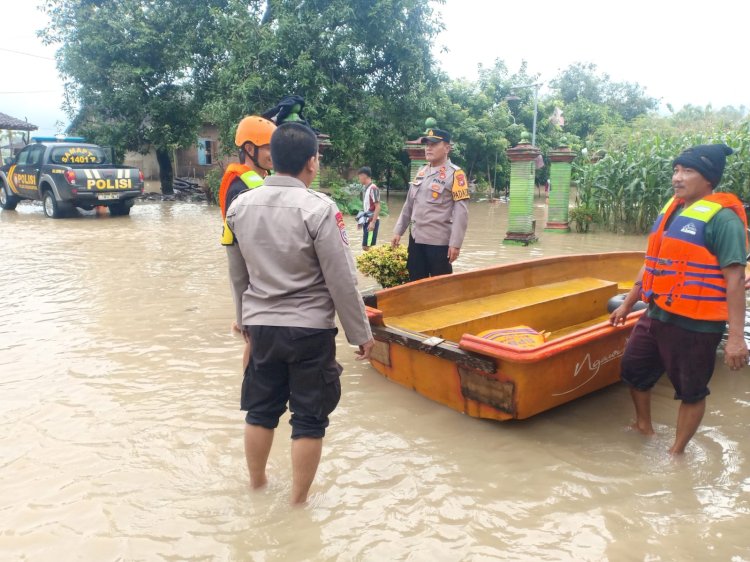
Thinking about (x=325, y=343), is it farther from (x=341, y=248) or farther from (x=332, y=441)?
(x=332, y=441)

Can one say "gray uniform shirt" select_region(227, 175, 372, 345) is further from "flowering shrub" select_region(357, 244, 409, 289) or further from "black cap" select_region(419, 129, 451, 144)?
"flowering shrub" select_region(357, 244, 409, 289)

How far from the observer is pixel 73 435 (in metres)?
3.31

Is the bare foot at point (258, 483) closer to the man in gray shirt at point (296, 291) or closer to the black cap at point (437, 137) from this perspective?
the man in gray shirt at point (296, 291)

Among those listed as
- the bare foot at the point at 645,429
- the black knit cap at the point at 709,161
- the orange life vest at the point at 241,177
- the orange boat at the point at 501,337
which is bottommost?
the bare foot at the point at 645,429

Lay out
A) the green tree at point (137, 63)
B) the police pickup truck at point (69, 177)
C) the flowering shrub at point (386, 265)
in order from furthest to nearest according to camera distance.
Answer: the green tree at point (137, 63), the police pickup truck at point (69, 177), the flowering shrub at point (386, 265)

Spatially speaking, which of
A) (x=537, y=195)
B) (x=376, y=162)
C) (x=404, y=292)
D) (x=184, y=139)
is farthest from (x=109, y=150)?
(x=537, y=195)

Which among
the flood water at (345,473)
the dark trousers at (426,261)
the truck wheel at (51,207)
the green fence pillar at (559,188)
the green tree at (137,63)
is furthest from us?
the green tree at (137,63)

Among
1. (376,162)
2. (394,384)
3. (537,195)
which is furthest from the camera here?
(537,195)

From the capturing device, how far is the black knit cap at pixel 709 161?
2.75m

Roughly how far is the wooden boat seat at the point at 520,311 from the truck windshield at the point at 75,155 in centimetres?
1306

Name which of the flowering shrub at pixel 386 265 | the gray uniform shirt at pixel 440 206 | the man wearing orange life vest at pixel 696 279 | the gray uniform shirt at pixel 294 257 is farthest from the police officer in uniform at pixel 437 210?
the gray uniform shirt at pixel 294 257

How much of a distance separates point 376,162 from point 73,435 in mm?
18250

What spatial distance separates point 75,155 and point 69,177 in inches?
47.4

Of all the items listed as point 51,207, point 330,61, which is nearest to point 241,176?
point 51,207
